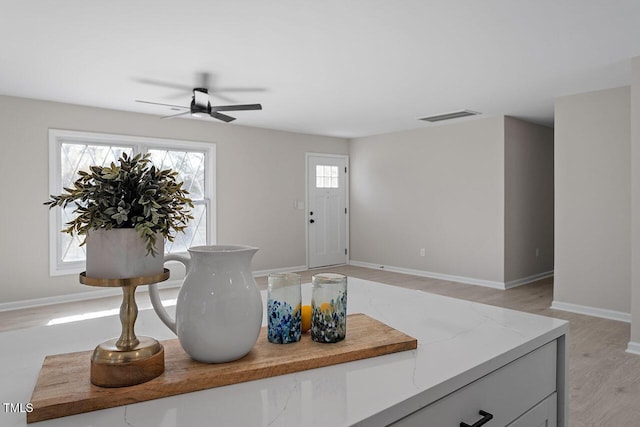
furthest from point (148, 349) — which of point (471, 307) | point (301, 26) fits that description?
point (301, 26)

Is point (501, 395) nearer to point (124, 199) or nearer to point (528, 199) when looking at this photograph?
point (124, 199)

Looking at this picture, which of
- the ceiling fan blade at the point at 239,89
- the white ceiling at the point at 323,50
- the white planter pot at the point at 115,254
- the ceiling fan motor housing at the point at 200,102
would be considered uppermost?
the ceiling fan blade at the point at 239,89

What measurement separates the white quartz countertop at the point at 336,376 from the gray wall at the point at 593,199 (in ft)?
12.7

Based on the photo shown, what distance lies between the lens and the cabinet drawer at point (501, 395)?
2.81ft

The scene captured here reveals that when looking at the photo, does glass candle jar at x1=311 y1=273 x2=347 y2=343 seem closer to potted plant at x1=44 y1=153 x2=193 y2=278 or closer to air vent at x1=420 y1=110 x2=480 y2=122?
potted plant at x1=44 y1=153 x2=193 y2=278

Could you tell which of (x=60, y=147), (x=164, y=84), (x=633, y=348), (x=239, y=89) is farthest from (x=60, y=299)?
(x=633, y=348)

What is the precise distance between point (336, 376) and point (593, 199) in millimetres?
4655

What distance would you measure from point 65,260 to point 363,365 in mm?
5232

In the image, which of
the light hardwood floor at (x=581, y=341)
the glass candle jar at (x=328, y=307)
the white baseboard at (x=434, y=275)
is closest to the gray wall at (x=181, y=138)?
the light hardwood floor at (x=581, y=341)

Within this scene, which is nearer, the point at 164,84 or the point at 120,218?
the point at 120,218

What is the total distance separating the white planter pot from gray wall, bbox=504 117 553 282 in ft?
18.7

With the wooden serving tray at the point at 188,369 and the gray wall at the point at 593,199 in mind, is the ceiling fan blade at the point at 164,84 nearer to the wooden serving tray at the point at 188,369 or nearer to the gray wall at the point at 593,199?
the wooden serving tray at the point at 188,369

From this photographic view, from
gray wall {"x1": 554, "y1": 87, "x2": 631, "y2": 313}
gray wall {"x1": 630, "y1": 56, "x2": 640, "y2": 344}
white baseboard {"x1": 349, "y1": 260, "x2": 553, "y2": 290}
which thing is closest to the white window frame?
white baseboard {"x1": 349, "y1": 260, "x2": 553, "y2": 290}

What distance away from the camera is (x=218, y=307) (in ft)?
2.73
